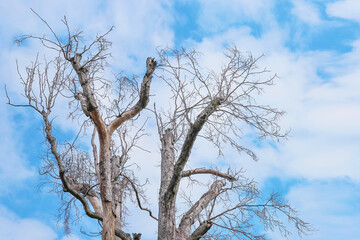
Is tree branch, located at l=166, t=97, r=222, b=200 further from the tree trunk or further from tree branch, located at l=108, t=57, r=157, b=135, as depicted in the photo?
tree branch, located at l=108, t=57, r=157, b=135

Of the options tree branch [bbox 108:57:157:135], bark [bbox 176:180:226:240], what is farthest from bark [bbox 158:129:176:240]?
tree branch [bbox 108:57:157:135]

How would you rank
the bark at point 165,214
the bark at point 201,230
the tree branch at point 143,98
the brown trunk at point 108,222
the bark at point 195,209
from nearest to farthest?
the brown trunk at point 108,222
the bark at point 165,214
the tree branch at point 143,98
the bark at point 201,230
the bark at point 195,209

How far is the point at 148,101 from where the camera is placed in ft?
26.6

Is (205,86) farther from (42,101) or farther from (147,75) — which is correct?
(42,101)

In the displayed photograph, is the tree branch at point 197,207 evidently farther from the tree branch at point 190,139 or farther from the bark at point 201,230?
the tree branch at point 190,139

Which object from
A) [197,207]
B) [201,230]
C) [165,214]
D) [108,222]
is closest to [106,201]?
[108,222]

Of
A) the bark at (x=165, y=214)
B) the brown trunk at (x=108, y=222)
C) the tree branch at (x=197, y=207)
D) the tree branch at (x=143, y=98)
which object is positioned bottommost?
the brown trunk at (x=108, y=222)

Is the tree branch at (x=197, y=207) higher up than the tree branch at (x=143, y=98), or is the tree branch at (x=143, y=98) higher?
the tree branch at (x=143, y=98)

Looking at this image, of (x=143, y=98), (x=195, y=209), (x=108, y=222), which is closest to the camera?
(x=108, y=222)

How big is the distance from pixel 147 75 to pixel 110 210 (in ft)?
8.34

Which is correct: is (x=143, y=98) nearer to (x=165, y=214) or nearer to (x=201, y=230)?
(x=165, y=214)

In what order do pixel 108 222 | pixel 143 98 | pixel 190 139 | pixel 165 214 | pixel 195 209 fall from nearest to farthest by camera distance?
pixel 190 139 < pixel 108 222 < pixel 165 214 < pixel 143 98 < pixel 195 209

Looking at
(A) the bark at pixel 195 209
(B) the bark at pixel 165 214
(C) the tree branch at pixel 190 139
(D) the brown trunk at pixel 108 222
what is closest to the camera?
(C) the tree branch at pixel 190 139

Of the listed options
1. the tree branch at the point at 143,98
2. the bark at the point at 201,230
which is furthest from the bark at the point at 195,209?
the tree branch at the point at 143,98
